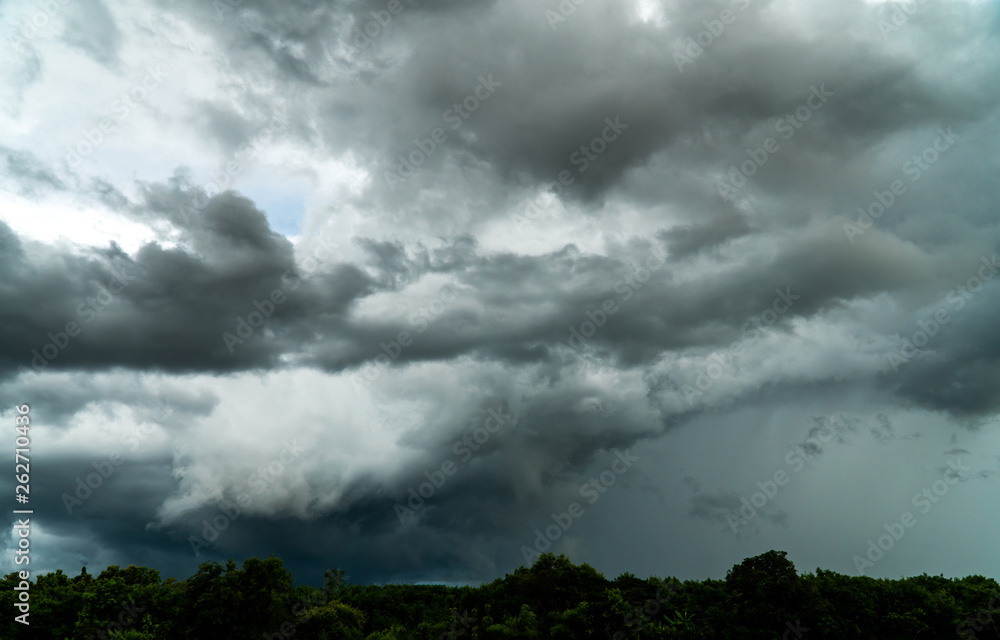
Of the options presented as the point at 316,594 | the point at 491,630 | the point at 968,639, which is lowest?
the point at 968,639

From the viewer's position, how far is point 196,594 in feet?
199

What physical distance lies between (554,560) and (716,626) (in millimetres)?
22543

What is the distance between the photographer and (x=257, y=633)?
59.1 metres

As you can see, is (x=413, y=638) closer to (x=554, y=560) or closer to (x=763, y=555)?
(x=554, y=560)

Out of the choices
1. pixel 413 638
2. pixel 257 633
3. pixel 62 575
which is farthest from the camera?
pixel 62 575

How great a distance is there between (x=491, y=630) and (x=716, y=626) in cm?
2171

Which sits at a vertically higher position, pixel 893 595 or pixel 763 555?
pixel 763 555

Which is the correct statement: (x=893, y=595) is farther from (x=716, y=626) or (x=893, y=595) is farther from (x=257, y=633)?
(x=257, y=633)

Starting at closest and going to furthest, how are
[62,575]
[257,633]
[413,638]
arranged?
[257,633] → [413,638] → [62,575]

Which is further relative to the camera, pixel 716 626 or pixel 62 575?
pixel 62 575

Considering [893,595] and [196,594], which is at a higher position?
[196,594]

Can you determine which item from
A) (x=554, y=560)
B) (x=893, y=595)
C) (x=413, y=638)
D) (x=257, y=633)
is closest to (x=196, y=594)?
(x=257, y=633)

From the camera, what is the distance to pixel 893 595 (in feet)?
223

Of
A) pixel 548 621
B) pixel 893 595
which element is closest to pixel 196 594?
pixel 548 621
